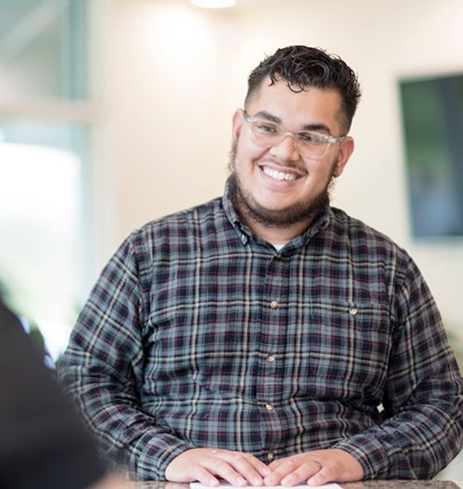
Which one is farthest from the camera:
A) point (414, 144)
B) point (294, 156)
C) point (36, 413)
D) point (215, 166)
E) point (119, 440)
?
point (215, 166)

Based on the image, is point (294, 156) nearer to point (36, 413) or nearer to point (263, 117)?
point (263, 117)

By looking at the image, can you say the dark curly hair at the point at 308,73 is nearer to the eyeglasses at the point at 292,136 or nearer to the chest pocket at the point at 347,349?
the eyeglasses at the point at 292,136

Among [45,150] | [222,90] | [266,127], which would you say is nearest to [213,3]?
[222,90]

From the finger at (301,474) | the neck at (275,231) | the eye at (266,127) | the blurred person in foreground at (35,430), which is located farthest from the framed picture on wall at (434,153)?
the blurred person in foreground at (35,430)

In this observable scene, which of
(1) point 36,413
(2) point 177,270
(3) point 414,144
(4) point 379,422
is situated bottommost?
(4) point 379,422

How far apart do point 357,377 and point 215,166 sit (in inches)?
128

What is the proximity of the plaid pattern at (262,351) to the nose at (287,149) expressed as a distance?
180mm

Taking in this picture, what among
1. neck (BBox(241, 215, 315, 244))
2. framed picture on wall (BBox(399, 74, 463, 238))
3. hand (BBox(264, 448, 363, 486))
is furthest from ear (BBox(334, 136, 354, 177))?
framed picture on wall (BBox(399, 74, 463, 238))

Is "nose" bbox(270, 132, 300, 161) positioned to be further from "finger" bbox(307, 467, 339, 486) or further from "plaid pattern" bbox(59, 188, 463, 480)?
"finger" bbox(307, 467, 339, 486)

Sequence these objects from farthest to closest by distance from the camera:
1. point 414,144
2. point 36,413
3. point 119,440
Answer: point 414,144
point 119,440
point 36,413

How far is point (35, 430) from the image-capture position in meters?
0.57

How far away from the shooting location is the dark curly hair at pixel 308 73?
6.05 feet

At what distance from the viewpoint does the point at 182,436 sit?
1.73 metres

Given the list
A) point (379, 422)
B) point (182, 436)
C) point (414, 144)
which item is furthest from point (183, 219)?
point (414, 144)
